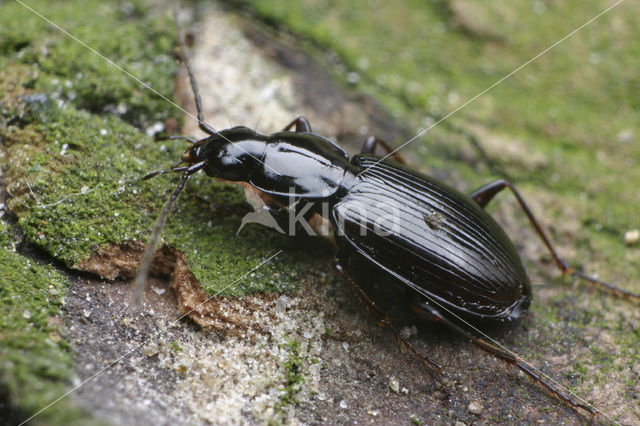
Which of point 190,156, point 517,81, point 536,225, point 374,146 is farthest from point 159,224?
point 517,81

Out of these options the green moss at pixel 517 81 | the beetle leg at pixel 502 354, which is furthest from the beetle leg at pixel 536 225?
the beetle leg at pixel 502 354

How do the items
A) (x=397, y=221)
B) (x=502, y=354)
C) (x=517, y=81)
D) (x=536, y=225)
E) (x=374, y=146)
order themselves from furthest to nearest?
(x=517, y=81)
(x=374, y=146)
(x=536, y=225)
(x=397, y=221)
(x=502, y=354)

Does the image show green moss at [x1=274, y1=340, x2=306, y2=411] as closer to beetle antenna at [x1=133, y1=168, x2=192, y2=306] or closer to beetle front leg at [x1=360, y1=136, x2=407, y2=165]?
beetle antenna at [x1=133, y1=168, x2=192, y2=306]

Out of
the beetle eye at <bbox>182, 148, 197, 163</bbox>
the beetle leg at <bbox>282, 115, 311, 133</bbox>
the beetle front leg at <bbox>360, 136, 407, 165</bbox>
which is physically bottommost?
the beetle front leg at <bbox>360, 136, 407, 165</bbox>

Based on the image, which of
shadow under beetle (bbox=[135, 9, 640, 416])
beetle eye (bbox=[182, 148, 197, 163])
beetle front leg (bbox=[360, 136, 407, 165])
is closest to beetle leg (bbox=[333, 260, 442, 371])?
shadow under beetle (bbox=[135, 9, 640, 416])

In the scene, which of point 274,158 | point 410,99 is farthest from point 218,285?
point 410,99

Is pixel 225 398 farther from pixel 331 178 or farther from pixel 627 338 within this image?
pixel 627 338

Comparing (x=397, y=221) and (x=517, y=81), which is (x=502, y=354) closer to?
(x=397, y=221)
